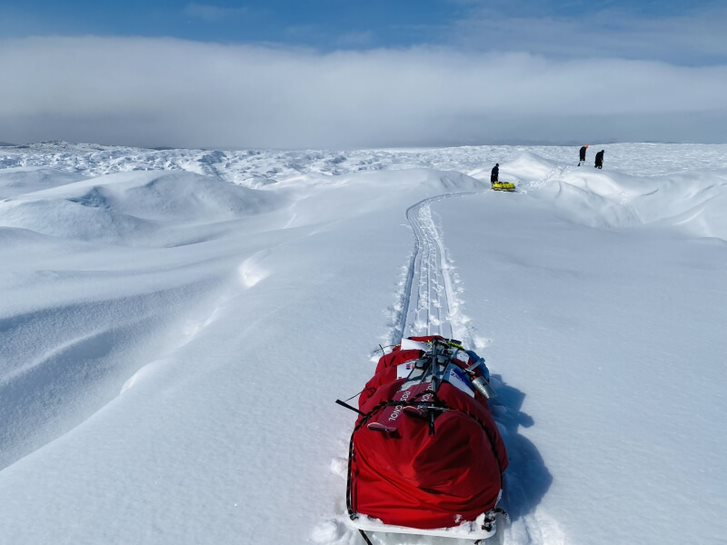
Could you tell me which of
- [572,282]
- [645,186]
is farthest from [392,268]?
[645,186]

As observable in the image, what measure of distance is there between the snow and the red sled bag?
0.21m

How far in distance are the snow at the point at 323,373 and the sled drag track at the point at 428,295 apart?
5 cm

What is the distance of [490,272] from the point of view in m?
7.80

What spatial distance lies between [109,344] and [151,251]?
5.24 meters

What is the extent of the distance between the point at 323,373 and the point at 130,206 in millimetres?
17005

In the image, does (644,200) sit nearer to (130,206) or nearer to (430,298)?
(430,298)

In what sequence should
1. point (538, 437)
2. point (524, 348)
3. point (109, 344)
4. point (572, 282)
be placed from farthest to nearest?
point (572, 282)
point (109, 344)
point (524, 348)
point (538, 437)

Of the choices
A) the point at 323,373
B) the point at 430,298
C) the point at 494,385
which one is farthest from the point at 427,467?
the point at 430,298

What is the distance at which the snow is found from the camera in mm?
2607

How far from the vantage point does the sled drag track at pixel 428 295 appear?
5559 millimetres

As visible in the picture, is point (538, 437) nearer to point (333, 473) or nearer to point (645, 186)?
point (333, 473)

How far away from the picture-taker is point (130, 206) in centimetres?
1877

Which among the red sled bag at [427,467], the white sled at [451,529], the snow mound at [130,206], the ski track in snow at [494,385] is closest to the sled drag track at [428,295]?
the ski track in snow at [494,385]

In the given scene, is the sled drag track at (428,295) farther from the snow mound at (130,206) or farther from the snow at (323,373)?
the snow mound at (130,206)
